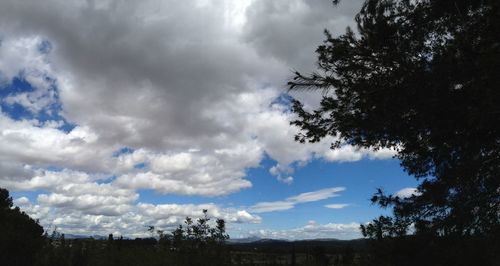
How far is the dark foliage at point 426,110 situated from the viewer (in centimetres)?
685

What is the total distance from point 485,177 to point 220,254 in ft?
19.2

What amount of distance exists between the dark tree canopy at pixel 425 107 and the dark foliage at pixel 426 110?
2 centimetres

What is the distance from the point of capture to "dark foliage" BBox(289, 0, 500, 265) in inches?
270

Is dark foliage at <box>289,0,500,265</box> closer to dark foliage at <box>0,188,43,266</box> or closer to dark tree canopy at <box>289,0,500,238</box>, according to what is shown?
dark tree canopy at <box>289,0,500,238</box>

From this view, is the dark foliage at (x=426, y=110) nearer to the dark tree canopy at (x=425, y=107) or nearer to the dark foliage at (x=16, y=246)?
the dark tree canopy at (x=425, y=107)

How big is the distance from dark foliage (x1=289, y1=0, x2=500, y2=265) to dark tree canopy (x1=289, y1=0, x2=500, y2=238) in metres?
0.02

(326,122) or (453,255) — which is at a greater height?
(326,122)

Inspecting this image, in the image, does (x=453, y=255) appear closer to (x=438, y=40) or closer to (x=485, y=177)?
(x=485, y=177)

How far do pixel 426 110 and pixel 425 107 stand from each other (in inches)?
3.2

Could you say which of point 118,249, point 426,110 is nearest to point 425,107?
point 426,110

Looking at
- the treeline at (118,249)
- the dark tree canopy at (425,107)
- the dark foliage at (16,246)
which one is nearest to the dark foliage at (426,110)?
the dark tree canopy at (425,107)

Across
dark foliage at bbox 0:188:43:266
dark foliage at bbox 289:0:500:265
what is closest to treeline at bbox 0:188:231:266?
dark foliage at bbox 0:188:43:266

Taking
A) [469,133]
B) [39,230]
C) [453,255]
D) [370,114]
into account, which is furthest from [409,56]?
[39,230]

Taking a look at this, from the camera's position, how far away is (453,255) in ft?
28.0
